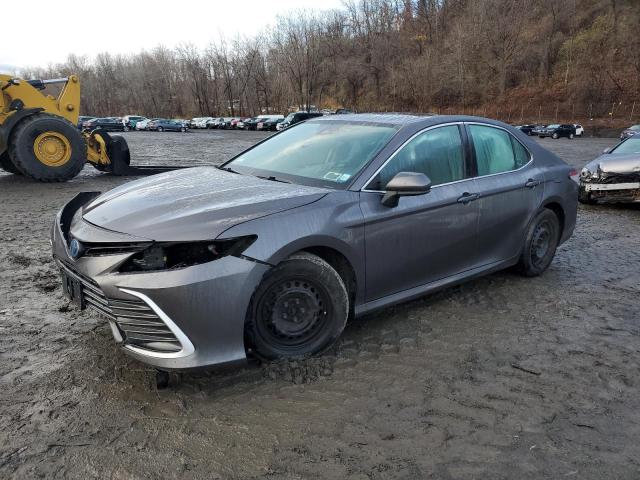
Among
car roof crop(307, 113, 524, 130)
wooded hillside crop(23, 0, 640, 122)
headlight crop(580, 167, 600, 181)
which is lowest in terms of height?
headlight crop(580, 167, 600, 181)

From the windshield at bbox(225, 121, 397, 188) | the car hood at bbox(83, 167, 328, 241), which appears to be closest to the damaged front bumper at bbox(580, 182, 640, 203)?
the windshield at bbox(225, 121, 397, 188)

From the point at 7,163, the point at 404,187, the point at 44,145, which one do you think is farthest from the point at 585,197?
the point at 7,163

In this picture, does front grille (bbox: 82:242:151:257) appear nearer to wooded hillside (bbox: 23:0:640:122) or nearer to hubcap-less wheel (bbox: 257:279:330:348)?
hubcap-less wheel (bbox: 257:279:330:348)

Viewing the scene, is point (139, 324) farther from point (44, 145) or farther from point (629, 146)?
point (44, 145)

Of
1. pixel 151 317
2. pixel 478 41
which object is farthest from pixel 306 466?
pixel 478 41

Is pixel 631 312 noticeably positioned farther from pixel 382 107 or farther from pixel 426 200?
pixel 382 107

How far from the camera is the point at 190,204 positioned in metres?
3.00

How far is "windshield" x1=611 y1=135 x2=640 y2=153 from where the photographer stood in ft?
30.0

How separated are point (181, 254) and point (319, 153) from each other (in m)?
1.59

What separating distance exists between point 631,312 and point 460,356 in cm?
181

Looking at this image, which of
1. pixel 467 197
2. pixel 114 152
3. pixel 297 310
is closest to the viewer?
pixel 297 310

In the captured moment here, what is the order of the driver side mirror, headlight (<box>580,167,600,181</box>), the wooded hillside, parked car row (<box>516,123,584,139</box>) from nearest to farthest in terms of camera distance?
the driver side mirror, headlight (<box>580,167,600,181</box>), parked car row (<box>516,123,584,139</box>), the wooded hillside

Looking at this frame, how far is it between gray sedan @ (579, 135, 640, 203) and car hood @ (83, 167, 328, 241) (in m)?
7.40

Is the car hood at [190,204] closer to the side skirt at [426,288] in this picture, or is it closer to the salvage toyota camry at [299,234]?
the salvage toyota camry at [299,234]
